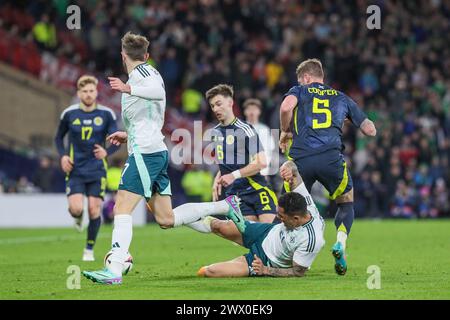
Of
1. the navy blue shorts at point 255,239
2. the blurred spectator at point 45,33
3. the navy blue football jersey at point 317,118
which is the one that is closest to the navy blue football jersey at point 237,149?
the navy blue football jersey at point 317,118

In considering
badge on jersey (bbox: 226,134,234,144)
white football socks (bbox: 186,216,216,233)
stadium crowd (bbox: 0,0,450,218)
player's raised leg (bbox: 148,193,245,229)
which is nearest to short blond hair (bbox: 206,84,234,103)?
badge on jersey (bbox: 226,134,234,144)

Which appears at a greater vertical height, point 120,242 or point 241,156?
point 241,156

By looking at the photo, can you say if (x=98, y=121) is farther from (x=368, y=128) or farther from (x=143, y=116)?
(x=368, y=128)

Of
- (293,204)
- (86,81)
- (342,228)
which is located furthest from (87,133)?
(293,204)

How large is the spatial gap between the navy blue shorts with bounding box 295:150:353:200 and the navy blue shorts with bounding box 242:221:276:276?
2.74ft

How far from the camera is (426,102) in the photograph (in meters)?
28.5

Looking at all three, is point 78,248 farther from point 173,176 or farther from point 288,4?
point 288,4

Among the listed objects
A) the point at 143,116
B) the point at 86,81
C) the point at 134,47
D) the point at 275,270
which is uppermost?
the point at 86,81

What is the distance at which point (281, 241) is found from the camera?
1020 centimetres

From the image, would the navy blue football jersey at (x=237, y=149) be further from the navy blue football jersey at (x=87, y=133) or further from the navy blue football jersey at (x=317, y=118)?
the navy blue football jersey at (x=87, y=133)

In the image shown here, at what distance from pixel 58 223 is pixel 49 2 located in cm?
784

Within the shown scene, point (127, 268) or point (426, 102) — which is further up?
point (426, 102)

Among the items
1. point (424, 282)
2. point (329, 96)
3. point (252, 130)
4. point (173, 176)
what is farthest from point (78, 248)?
point (173, 176)

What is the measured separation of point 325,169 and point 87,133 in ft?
14.6
